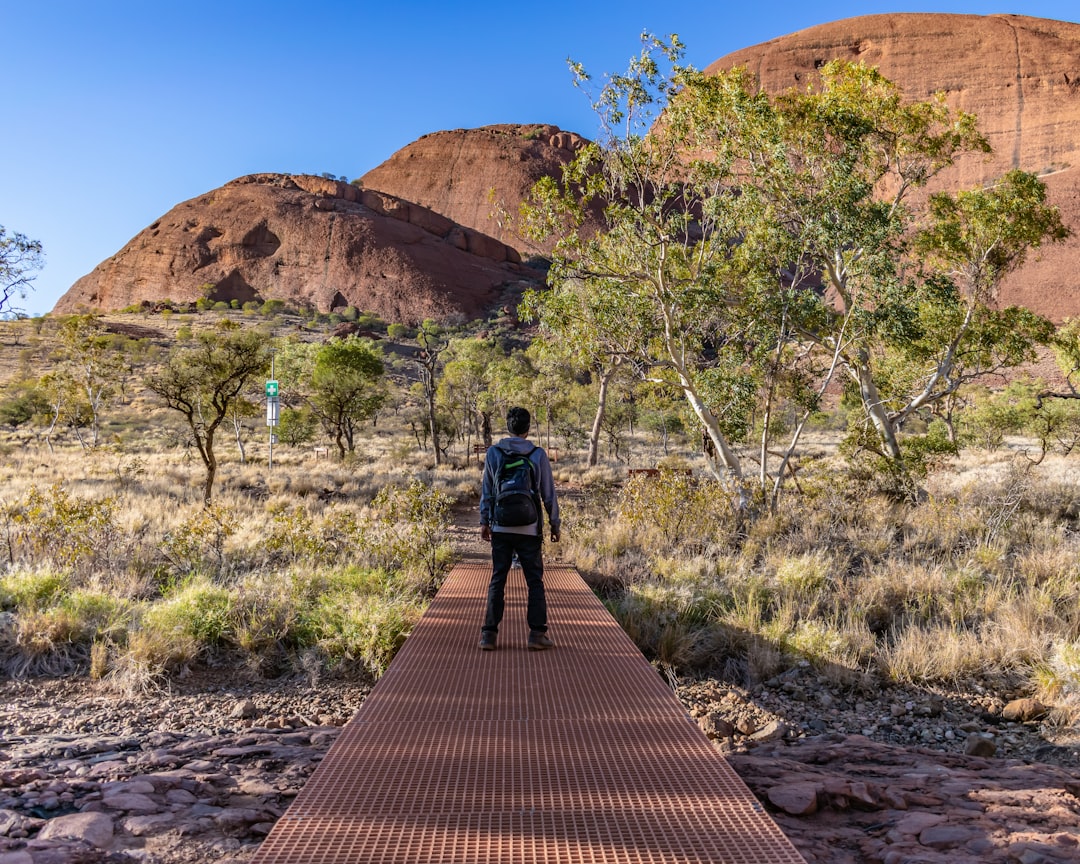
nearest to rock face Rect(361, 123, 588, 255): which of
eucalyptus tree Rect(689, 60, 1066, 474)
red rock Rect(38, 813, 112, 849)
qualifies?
eucalyptus tree Rect(689, 60, 1066, 474)

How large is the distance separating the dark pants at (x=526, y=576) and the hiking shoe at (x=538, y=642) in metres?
0.03

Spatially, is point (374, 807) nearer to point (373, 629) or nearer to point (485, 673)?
point (485, 673)

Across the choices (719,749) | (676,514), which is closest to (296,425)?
(676,514)

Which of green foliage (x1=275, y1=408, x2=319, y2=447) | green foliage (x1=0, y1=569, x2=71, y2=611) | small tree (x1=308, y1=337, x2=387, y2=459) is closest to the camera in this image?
green foliage (x1=0, y1=569, x2=71, y2=611)

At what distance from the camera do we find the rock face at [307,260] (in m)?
83.5

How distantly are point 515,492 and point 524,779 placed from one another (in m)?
2.21

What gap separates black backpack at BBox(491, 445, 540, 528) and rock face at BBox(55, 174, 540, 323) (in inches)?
3041

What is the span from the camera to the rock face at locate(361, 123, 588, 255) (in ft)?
402

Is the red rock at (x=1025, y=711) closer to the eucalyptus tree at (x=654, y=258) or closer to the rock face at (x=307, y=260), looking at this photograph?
the eucalyptus tree at (x=654, y=258)

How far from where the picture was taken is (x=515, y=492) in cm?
464

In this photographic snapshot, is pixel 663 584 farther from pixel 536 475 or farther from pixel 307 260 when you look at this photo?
pixel 307 260

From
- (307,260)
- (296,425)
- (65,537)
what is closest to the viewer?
(65,537)

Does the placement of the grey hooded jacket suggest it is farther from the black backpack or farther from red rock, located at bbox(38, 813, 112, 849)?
red rock, located at bbox(38, 813, 112, 849)

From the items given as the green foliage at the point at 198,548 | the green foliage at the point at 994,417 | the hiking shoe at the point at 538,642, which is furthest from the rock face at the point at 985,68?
the hiking shoe at the point at 538,642
